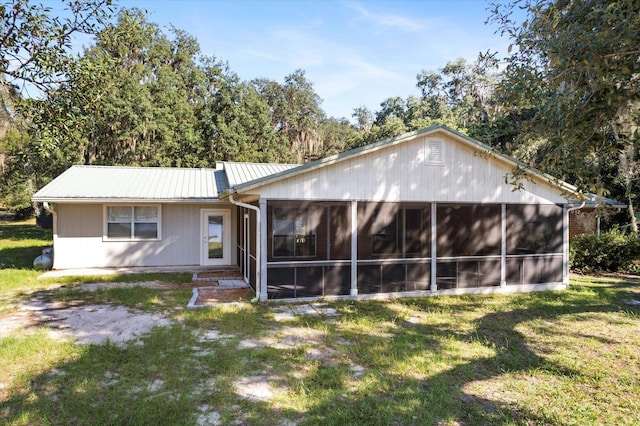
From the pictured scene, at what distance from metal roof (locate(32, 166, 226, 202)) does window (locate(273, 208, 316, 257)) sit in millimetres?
4438

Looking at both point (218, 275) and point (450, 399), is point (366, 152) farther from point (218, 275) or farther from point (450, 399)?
point (218, 275)

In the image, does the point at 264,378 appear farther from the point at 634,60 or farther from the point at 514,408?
the point at 634,60

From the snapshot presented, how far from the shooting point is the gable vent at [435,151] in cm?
923

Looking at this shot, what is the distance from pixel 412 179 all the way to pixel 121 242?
9380 millimetres

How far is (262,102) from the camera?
1003 inches

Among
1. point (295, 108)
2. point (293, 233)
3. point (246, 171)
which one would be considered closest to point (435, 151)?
point (293, 233)

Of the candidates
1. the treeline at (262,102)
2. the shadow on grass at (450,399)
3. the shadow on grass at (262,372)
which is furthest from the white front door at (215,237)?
the shadow on grass at (450,399)

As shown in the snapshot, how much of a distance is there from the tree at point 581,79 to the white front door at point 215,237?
9623 mm

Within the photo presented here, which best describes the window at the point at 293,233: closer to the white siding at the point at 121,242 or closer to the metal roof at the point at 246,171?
the metal roof at the point at 246,171

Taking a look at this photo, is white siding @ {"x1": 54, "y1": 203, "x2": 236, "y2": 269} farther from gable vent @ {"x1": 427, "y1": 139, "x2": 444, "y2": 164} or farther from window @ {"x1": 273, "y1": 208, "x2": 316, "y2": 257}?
gable vent @ {"x1": 427, "y1": 139, "x2": 444, "y2": 164}

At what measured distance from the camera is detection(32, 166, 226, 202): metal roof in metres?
11.6

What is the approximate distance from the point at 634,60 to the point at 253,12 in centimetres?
840

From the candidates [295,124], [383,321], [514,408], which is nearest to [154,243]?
[383,321]

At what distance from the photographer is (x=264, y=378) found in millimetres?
4691
